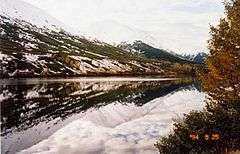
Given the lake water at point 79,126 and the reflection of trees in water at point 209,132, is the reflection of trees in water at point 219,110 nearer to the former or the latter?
the reflection of trees in water at point 209,132

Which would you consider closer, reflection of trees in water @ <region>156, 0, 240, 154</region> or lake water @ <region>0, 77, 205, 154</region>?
reflection of trees in water @ <region>156, 0, 240, 154</region>

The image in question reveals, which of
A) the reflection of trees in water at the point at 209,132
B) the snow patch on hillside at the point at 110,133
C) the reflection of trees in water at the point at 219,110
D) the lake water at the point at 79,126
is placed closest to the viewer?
the reflection of trees in water at the point at 209,132

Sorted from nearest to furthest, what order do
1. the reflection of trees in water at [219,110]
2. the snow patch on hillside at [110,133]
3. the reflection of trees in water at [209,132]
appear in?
the reflection of trees in water at [209,132] < the reflection of trees in water at [219,110] < the snow patch on hillside at [110,133]

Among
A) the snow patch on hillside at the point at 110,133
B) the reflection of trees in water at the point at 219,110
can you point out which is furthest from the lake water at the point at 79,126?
the reflection of trees in water at the point at 219,110

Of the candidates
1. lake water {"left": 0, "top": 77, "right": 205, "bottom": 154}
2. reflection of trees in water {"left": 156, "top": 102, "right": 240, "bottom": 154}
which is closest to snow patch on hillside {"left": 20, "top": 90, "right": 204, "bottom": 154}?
lake water {"left": 0, "top": 77, "right": 205, "bottom": 154}

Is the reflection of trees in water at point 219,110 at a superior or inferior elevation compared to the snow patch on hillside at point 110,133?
superior

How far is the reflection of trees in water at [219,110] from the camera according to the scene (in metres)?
24.9

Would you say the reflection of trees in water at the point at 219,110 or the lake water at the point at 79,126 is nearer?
the reflection of trees in water at the point at 219,110

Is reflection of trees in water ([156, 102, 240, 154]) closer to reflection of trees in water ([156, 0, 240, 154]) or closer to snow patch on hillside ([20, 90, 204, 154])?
reflection of trees in water ([156, 0, 240, 154])

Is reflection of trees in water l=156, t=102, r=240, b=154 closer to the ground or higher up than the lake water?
higher up

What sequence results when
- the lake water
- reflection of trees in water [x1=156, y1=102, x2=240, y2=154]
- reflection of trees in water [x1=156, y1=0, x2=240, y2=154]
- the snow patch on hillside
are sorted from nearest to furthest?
1. reflection of trees in water [x1=156, y1=102, x2=240, y2=154]
2. reflection of trees in water [x1=156, y1=0, x2=240, y2=154]
3. the snow patch on hillside
4. the lake water

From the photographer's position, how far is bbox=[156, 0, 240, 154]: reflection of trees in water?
981 inches

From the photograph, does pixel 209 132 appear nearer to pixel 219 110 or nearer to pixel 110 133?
pixel 219 110

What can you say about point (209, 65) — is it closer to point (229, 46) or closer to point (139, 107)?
point (229, 46)
